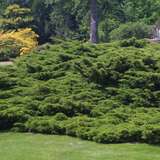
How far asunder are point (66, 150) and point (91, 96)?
7.54 feet

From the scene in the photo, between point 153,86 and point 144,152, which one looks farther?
point 153,86

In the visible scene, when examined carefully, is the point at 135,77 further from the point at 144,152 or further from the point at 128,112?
the point at 144,152

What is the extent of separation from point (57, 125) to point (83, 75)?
1780mm

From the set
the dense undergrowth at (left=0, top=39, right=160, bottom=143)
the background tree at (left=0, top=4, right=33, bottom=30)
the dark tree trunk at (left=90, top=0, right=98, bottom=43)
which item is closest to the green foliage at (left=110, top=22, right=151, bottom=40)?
the dark tree trunk at (left=90, top=0, right=98, bottom=43)

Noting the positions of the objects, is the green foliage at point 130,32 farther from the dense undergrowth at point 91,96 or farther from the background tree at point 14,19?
the dense undergrowth at point 91,96

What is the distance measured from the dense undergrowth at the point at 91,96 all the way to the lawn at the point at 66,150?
296mm

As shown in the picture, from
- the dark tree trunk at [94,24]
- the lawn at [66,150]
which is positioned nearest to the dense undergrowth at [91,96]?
the lawn at [66,150]

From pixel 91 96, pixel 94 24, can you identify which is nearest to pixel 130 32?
pixel 94 24

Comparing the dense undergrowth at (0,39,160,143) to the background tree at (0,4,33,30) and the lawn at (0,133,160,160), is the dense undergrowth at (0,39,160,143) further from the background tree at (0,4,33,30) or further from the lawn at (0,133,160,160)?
the background tree at (0,4,33,30)

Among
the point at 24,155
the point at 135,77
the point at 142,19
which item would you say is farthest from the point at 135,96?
the point at 142,19

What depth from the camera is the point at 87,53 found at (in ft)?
45.6

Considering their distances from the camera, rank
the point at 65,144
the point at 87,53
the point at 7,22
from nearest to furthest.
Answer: the point at 65,144 → the point at 87,53 → the point at 7,22

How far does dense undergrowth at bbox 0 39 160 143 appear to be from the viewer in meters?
10.9

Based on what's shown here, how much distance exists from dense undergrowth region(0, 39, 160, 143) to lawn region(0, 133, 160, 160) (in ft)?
0.97
